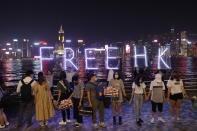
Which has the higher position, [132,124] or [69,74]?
[69,74]

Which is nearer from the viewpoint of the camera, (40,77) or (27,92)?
(40,77)

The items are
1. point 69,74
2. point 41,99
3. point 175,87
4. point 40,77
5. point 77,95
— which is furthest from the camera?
point 69,74

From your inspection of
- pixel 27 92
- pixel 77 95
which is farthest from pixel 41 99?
pixel 77 95

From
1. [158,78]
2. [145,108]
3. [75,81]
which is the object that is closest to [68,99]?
[75,81]

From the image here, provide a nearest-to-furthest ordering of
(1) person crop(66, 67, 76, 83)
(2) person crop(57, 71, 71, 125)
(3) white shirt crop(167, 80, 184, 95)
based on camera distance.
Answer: (2) person crop(57, 71, 71, 125) < (3) white shirt crop(167, 80, 184, 95) < (1) person crop(66, 67, 76, 83)

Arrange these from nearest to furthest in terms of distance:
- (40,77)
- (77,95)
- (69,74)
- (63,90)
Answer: (40,77) → (77,95) → (63,90) → (69,74)

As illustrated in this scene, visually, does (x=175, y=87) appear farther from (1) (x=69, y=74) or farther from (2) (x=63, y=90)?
(1) (x=69, y=74)

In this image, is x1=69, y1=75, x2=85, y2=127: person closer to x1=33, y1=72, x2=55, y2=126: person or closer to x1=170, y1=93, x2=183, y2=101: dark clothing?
x1=33, y1=72, x2=55, y2=126: person

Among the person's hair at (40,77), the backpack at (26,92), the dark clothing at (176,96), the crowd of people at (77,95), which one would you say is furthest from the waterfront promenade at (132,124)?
the person's hair at (40,77)

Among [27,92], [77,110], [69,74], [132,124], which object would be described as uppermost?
[69,74]

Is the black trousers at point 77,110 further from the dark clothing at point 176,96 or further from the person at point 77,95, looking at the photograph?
the dark clothing at point 176,96

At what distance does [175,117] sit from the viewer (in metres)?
10.9

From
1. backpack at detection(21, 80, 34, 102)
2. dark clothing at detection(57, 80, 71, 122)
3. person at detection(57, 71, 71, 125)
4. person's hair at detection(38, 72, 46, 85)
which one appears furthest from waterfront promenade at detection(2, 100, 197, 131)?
person's hair at detection(38, 72, 46, 85)

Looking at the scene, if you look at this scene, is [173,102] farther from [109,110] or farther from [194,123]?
[109,110]
